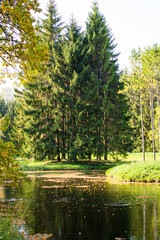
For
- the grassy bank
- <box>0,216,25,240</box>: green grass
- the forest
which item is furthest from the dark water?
the forest

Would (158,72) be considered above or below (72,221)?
above

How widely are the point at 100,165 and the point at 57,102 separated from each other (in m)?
9.14

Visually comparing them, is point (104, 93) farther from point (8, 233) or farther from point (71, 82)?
point (8, 233)

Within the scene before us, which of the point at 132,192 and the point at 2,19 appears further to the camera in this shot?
the point at 132,192

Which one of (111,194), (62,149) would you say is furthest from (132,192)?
(62,149)

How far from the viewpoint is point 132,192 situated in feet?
41.7

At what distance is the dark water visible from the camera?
6.84 meters

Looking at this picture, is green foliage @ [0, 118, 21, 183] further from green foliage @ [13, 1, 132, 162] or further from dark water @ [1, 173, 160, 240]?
green foliage @ [13, 1, 132, 162]

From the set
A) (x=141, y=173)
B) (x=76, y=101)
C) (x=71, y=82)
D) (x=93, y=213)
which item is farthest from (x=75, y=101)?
(x=93, y=213)

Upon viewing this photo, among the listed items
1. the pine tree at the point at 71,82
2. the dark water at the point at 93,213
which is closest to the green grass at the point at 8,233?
the dark water at the point at 93,213

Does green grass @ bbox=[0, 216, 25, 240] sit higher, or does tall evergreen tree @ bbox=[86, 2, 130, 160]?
tall evergreen tree @ bbox=[86, 2, 130, 160]

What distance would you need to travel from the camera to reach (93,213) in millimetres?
8891

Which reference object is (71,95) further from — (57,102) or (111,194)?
(111,194)

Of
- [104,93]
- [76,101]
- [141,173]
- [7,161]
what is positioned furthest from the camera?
[104,93]
